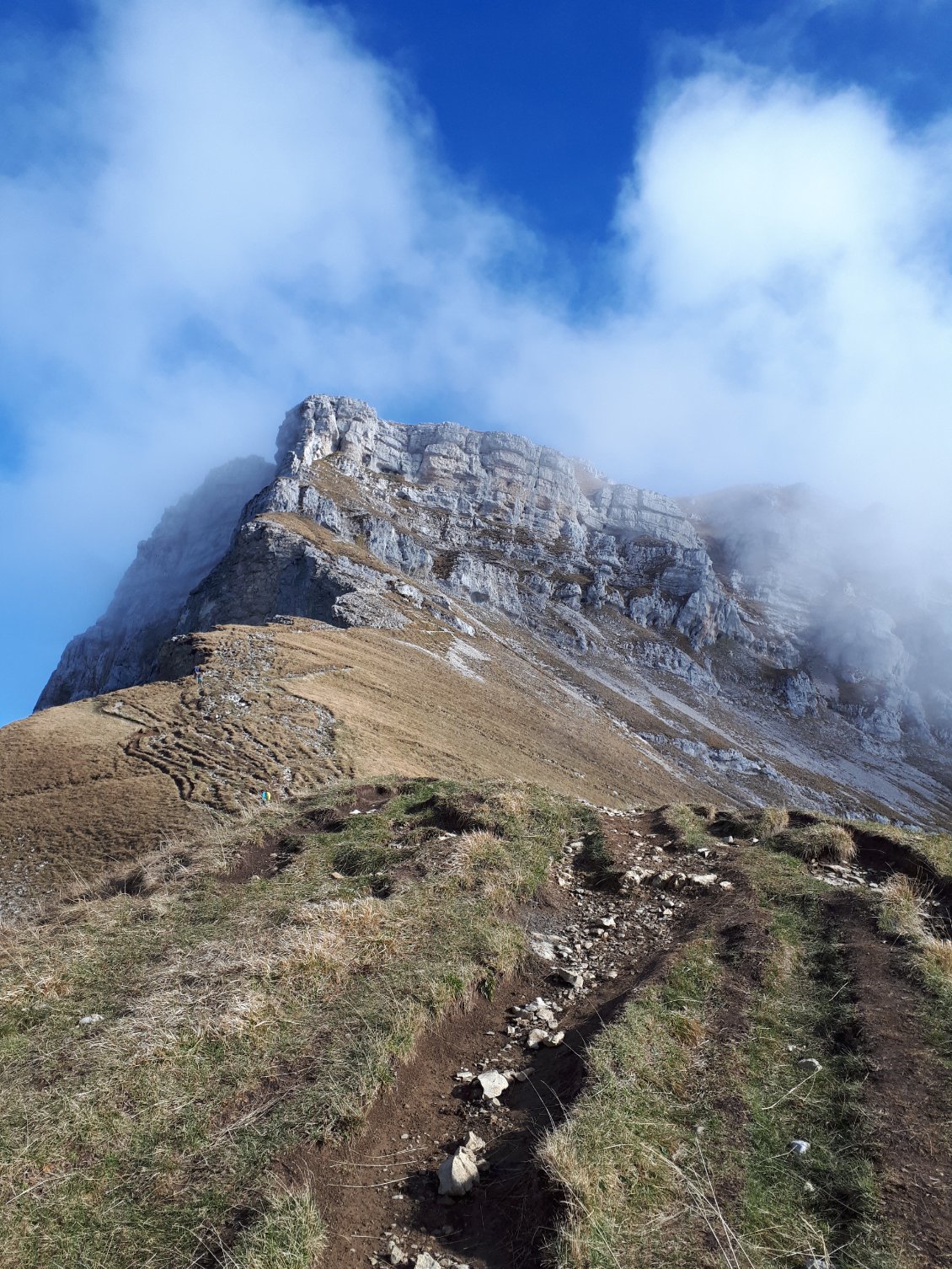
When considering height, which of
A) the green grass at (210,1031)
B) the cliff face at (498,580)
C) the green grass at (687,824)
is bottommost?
the green grass at (210,1031)

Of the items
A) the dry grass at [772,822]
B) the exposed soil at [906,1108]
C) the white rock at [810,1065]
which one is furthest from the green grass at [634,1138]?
the dry grass at [772,822]

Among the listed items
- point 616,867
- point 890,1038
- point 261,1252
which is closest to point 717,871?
point 616,867

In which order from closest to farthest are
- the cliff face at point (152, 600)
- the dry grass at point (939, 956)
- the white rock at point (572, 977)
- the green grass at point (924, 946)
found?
the green grass at point (924, 946), the dry grass at point (939, 956), the white rock at point (572, 977), the cliff face at point (152, 600)

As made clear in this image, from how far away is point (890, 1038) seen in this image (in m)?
Answer: 6.27

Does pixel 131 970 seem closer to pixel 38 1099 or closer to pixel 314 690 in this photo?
pixel 38 1099

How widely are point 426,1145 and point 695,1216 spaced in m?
2.33

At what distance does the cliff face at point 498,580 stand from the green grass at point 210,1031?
6216 centimetres

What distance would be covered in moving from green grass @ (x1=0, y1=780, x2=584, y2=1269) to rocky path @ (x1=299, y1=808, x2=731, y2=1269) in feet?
1.06

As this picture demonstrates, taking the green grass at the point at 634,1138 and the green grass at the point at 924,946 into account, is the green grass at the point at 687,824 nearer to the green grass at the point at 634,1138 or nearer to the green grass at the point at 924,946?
the green grass at the point at 924,946

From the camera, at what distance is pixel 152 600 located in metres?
173

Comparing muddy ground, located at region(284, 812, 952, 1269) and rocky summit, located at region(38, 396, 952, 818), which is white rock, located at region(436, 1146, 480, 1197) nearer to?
muddy ground, located at region(284, 812, 952, 1269)

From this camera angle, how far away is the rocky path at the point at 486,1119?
4410mm

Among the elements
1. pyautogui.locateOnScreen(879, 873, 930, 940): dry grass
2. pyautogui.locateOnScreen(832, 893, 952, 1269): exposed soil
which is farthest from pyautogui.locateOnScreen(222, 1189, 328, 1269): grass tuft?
pyautogui.locateOnScreen(879, 873, 930, 940): dry grass

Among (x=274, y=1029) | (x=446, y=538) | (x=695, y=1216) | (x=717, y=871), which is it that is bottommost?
(x=274, y=1029)
